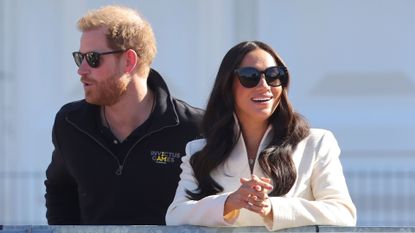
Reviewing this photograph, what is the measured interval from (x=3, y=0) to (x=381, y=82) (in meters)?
2.28

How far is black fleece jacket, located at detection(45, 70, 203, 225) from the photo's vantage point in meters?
4.40

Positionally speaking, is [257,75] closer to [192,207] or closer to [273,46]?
[192,207]

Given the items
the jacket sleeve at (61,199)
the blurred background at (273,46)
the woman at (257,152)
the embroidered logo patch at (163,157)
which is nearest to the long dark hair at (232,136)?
the woman at (257,152)

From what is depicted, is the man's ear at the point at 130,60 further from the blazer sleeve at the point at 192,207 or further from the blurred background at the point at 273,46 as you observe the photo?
the blurred background at the point at 273,46

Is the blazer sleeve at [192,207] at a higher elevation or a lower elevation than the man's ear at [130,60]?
lower

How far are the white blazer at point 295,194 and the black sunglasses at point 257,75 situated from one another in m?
0.17

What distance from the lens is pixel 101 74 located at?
4.43 meters

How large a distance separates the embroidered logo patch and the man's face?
0.83 ft

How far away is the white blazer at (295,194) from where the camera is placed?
355 centimetres

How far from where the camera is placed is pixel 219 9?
7.23 metres

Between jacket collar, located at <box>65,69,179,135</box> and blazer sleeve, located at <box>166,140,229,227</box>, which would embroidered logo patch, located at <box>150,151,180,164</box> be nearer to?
jacket collar, located at <box>65,69,179,135</box>

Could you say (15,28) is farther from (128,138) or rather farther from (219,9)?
(128,138)

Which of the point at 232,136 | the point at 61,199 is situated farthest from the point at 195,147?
the point at 61,199

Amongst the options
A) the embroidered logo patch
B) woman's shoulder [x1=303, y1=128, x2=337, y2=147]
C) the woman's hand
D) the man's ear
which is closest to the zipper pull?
the embroidered logo patch
